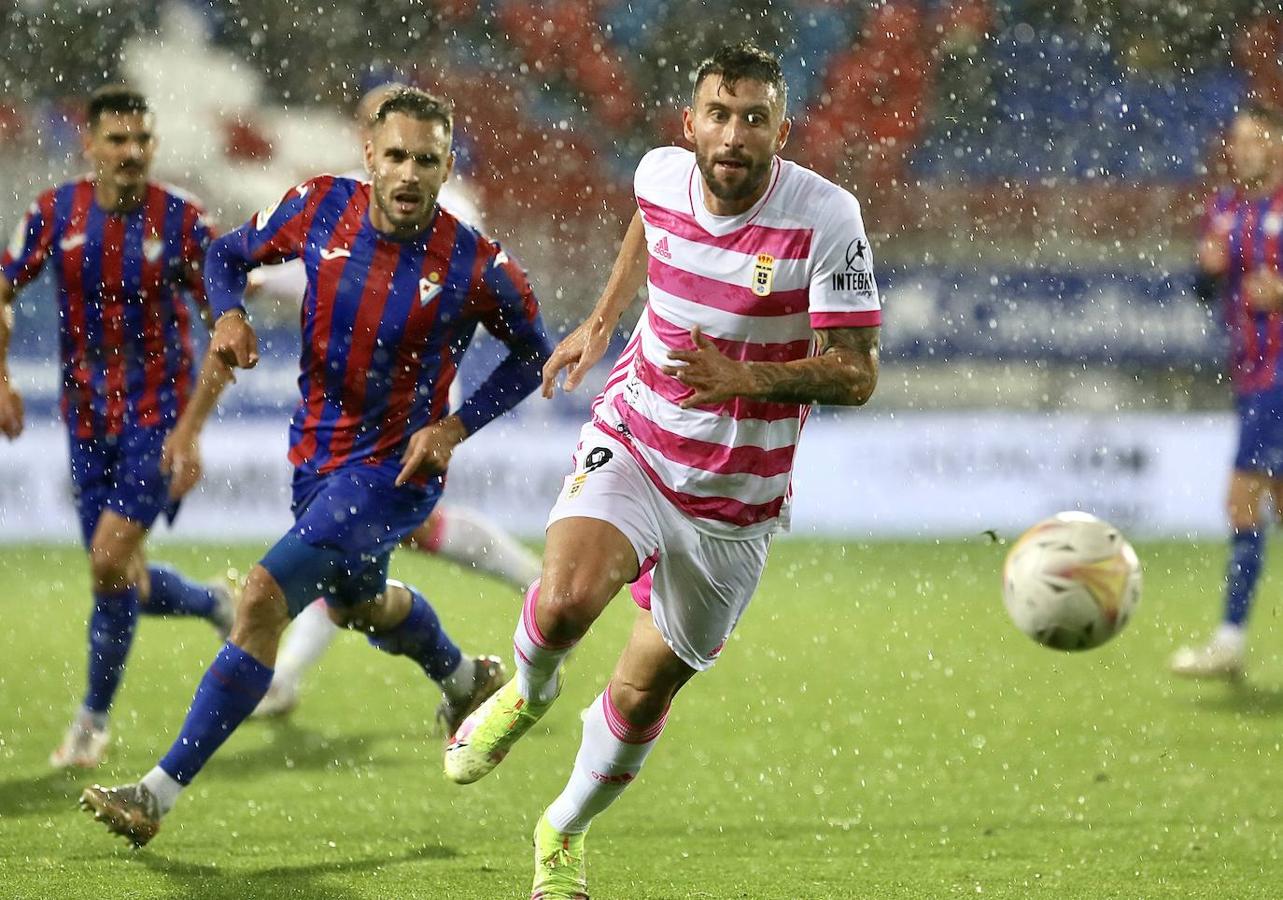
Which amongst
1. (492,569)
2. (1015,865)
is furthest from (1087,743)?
(492,569)

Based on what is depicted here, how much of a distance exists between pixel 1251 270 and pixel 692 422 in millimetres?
4543

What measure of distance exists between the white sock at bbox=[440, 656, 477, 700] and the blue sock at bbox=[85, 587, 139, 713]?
3.82ft

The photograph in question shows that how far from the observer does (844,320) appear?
3729mm

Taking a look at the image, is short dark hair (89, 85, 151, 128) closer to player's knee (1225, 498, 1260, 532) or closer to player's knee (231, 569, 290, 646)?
player's knee (231, 569, 290, 646)

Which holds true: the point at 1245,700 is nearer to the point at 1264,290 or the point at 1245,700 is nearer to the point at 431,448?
the point at 1264,290

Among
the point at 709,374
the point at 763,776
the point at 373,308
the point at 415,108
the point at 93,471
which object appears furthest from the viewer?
the point at 93,471

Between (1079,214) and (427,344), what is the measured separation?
→ 32.5 ft

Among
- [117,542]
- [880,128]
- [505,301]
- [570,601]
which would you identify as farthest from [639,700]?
[880,128]

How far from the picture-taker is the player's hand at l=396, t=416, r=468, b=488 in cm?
→ 467

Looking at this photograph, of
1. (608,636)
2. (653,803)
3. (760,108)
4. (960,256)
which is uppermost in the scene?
(760,108)

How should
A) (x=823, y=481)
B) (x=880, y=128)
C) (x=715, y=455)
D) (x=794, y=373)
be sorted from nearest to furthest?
(x=794, y=373) < (x=715, y=455) < (x=823, y=481) < (x=880, y=128)

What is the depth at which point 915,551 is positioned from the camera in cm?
1056

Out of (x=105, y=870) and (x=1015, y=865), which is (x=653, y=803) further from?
(x=105, y=870)

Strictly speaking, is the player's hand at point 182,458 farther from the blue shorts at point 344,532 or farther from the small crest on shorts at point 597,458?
the small crest on shorts at point 597,458
